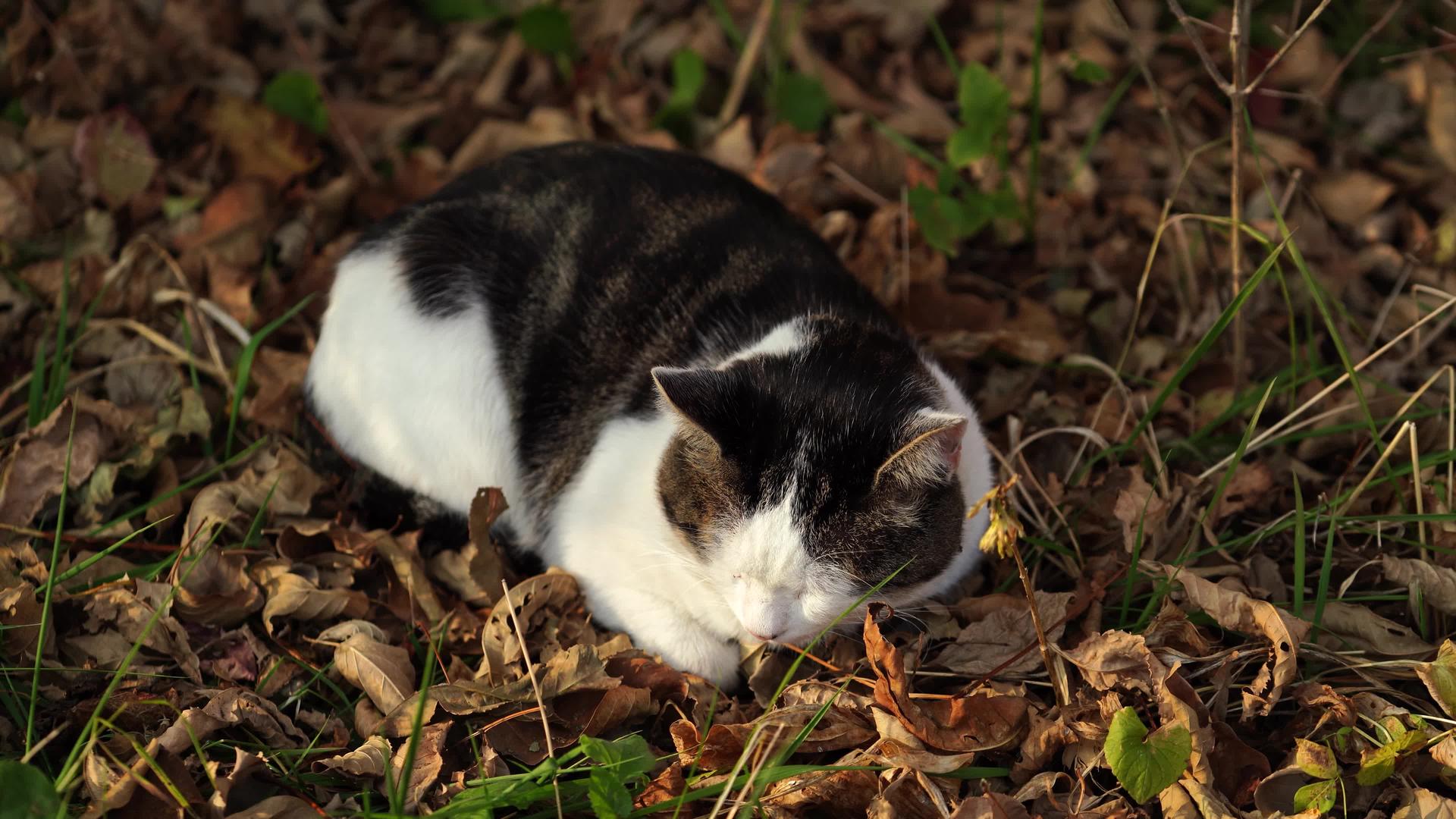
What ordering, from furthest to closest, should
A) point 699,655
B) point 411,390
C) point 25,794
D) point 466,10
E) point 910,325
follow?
point 466,10 → point 910,325 → point 411,390 → point 699,655 → point 25,794

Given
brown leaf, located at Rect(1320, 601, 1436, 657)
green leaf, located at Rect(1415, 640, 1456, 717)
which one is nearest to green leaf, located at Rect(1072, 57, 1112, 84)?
brown leaf, located at Rect(1320, 601, 1436, 657)

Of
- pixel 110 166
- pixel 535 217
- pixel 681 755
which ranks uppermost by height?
pixel 535 217

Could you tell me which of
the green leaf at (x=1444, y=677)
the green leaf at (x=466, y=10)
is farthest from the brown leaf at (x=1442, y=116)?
the green leaf at (x=466, y=10)

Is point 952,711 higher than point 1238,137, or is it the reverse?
point 1238,137

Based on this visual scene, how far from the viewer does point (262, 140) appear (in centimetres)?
425

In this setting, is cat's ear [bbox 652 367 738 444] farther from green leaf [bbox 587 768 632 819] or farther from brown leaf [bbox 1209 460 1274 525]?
brown leaf [bbox 1209 460 1274 525]

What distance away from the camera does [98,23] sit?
14.0ft

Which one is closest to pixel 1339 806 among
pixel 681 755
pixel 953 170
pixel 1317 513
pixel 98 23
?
pixel 1317 513

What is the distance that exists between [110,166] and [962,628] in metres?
3.38

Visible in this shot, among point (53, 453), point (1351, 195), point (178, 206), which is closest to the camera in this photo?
point (53, 453)

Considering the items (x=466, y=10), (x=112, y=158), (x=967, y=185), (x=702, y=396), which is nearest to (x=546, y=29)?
Result: (x=466, y=10)

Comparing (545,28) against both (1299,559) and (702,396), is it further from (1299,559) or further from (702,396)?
(1299,559)

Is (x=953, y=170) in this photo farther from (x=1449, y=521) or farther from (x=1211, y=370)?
(x=1449, y=521)

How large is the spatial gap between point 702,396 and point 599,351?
76cm
